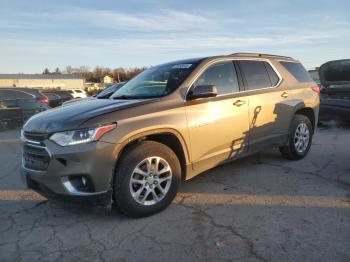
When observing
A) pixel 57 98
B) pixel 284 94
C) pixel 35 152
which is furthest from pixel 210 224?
pixel 57 98

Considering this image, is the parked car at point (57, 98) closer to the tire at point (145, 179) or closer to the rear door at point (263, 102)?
the rear door at point (263, 102)

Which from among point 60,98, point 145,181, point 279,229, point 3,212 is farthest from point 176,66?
point 60,98

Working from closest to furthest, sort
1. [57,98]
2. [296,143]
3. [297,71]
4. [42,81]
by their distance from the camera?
[296,143], [297,71], [57,98], [42,81]

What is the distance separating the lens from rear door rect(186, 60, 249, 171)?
4.57m

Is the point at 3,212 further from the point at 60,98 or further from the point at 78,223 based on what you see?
the point at 60,98

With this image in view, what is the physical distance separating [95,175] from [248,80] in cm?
281

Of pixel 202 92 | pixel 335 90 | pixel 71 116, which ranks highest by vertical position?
pixel 202 92

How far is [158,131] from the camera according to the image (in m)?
4.18

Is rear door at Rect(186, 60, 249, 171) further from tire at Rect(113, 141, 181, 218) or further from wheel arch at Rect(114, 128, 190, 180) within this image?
tire at Rect(113, 141, 181, 218)

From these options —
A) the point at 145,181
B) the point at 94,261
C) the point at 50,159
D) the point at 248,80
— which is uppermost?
the point at 248,80

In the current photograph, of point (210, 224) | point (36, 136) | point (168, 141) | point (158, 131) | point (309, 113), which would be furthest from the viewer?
point (309, 113)

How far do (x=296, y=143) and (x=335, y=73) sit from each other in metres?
5.93

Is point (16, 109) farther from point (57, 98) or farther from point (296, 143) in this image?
point (296, 143)

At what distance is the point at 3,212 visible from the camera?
4.56 metres
